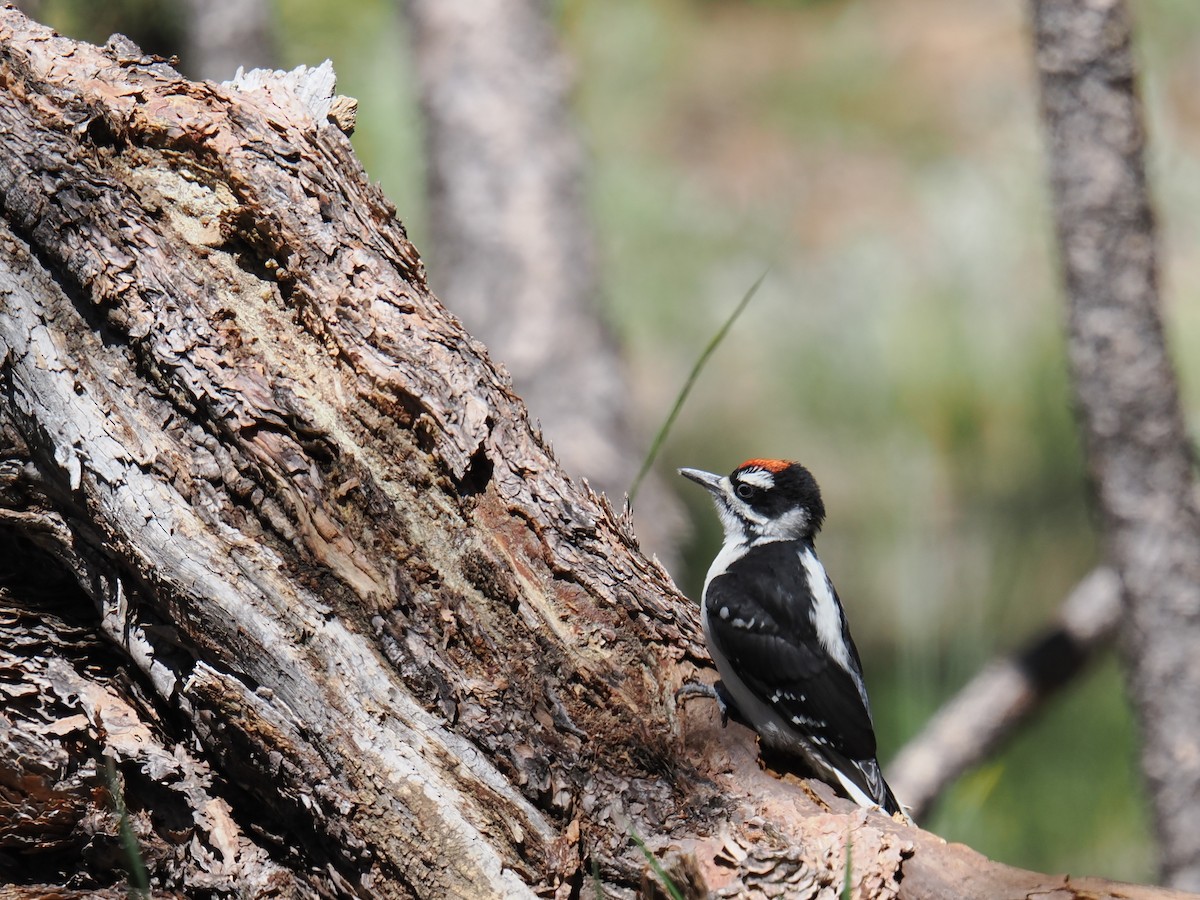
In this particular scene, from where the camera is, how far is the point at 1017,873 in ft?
6.43

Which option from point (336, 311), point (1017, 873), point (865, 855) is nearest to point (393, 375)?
point (336, 311)

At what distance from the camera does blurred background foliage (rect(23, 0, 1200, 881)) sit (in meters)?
5.87

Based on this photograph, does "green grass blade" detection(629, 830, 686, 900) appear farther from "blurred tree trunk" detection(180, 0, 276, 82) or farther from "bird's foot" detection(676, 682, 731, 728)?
"blurred tree trunk" detection(180, 0, 276, 82)

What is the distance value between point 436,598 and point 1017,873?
1057 mm

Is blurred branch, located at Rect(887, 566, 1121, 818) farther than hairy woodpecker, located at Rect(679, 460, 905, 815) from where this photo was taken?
Yes

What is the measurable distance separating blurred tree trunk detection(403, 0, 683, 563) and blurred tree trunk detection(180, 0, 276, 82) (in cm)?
84

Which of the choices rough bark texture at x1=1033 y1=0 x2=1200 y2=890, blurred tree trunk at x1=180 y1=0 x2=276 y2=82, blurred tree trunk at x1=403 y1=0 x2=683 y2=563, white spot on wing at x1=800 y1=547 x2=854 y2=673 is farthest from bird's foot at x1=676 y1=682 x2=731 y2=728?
blurred tree trunk at x1=180 y1=0 x2=276 y2=82

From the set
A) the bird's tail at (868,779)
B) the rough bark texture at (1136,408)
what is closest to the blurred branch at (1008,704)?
the rough bark texture at (1136,408)

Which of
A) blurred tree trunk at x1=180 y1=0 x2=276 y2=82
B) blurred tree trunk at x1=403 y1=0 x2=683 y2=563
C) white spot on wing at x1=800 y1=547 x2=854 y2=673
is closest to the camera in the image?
white spot on wing at x1=800 y1=547 x2=854 y2=673

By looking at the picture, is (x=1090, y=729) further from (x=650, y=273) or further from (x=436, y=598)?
(x=436, y=598)

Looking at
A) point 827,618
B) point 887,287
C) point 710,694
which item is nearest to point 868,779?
point 827,618

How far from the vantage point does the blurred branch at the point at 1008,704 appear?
4.25 metres

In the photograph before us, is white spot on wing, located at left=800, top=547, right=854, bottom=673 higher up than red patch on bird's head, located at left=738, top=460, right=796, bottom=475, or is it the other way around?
red patch on bird's head, located at left=738, top=460, right=796, bottom=475

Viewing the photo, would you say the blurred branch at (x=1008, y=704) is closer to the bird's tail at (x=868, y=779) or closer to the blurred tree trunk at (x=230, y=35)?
the bird's tail at (x=868, y=779)
